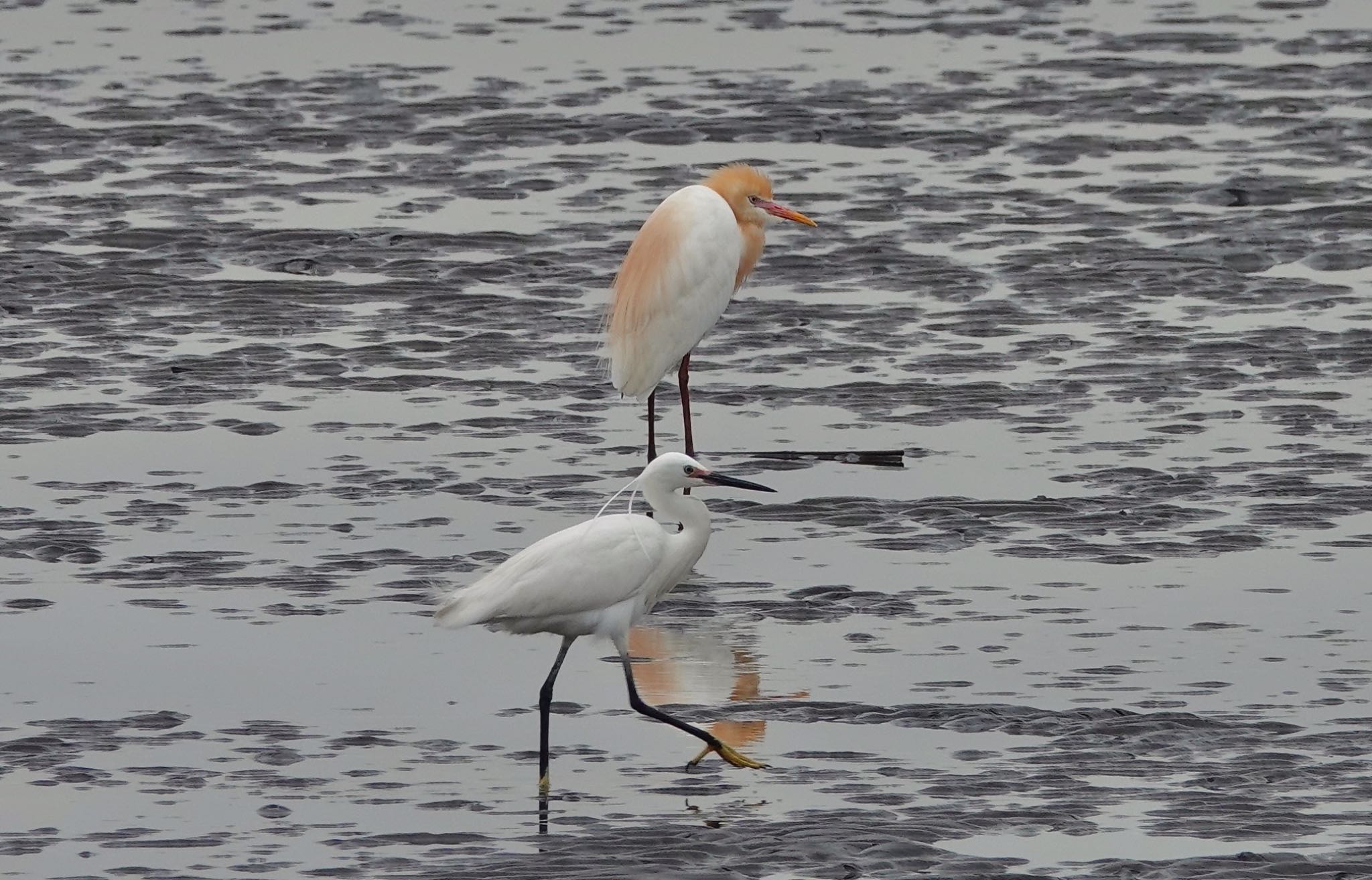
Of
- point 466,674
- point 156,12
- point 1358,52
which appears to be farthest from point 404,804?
point 156,12

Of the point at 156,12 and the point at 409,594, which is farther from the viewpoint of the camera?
the point at 156,12

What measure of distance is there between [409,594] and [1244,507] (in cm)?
321

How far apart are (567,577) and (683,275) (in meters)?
4.42

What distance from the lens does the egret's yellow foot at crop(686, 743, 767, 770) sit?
846cm

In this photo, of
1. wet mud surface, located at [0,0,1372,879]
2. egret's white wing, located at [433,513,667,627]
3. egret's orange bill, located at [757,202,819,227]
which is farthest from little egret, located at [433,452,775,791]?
egret's orange bill, located at [757,202,819,227]

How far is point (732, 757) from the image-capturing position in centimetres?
847

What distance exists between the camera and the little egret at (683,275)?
495 inches

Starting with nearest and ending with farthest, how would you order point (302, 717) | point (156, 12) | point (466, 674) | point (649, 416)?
point (302, 717) → point (466, 674) → point (649, 416) → point (156, 12)

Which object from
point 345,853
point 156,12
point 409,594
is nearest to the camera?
point 345,853

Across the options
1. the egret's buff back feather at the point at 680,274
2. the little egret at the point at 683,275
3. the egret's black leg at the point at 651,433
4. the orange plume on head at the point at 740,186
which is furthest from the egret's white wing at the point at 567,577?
the orange plume on head at the point at 740,186

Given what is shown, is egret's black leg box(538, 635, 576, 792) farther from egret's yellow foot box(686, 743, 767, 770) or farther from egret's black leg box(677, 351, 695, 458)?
egret's black leg box(677, 351, 695, 458)

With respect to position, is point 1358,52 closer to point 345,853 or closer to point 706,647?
point 706,647

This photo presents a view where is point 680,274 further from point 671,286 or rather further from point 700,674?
point 700,674

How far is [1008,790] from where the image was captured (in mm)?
8156
